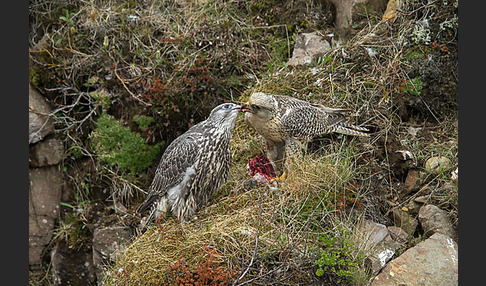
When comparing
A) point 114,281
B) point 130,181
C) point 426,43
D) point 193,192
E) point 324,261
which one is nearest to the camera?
point 324,261

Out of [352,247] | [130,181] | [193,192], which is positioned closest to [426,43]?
[352,247]

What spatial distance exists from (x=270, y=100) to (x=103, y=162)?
2.57m

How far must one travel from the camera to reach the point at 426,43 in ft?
18.6

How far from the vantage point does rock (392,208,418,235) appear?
4.86 meters

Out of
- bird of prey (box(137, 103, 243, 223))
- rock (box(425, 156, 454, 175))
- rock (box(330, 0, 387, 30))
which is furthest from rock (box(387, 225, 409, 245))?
rock (box(330, 0, 387, 30))

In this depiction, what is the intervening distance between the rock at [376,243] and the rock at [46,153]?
3920mm

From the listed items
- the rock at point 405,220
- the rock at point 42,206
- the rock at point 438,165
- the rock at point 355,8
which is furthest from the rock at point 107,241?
the rock at point 355,8

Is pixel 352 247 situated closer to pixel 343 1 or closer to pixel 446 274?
pixel 446 274

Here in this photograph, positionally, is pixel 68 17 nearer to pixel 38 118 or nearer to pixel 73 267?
pixel 38 118

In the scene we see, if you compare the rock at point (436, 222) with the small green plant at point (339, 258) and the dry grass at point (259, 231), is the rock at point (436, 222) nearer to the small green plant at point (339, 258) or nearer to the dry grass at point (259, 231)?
the dry grass at point (259, 231)

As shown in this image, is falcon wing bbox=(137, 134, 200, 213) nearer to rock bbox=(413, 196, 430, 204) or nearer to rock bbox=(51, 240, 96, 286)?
rock bbox=(51, 240, 96, 286)

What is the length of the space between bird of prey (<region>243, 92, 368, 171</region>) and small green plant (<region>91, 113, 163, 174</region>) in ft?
5.23

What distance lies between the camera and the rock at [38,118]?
21.1 feet

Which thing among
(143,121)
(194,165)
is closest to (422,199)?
(194,165)
